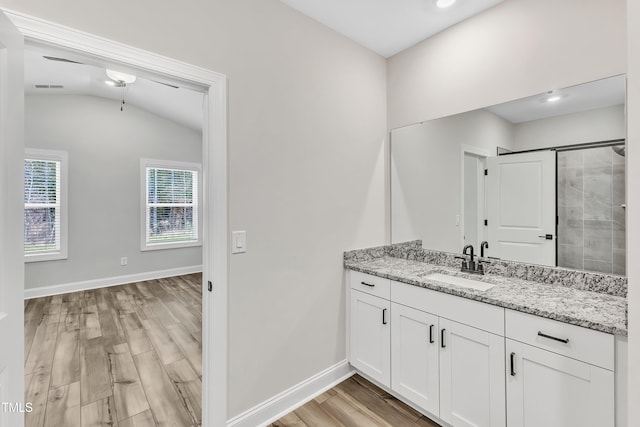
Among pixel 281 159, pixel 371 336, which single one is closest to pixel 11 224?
pixel 281 159

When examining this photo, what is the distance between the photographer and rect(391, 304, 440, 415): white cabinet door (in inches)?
69.0

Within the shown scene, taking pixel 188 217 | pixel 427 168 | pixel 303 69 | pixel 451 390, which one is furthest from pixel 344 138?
pixel 188 217

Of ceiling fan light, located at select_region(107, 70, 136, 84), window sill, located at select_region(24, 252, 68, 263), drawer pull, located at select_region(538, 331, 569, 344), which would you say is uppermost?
ceiling fan light, located at select_region(107, 70, 136, 84)

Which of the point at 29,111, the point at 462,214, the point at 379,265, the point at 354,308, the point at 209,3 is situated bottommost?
the point at 354,308

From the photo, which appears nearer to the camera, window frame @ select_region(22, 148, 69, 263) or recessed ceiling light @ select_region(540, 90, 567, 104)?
recessed ceiling light @ select_region(540, 90, 567, 104)

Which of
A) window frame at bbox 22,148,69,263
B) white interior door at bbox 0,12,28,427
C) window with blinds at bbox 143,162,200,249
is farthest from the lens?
window with blinds at bbox 143,162,200,249

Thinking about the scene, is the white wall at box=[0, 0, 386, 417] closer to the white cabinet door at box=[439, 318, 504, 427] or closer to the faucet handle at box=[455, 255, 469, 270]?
the faucet handle at box=[455, 255, 469, 270]

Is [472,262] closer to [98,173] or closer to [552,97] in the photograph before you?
[552,97]

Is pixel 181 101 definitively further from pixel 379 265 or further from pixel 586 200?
pixel 586 200

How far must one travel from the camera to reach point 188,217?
19.5ft

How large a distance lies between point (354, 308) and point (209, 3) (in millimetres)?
2201

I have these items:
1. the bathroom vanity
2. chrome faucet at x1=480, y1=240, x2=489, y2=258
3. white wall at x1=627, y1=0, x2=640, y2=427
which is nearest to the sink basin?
the bathroom vanity

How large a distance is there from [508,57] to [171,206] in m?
5.64

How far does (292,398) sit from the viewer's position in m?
1.99
